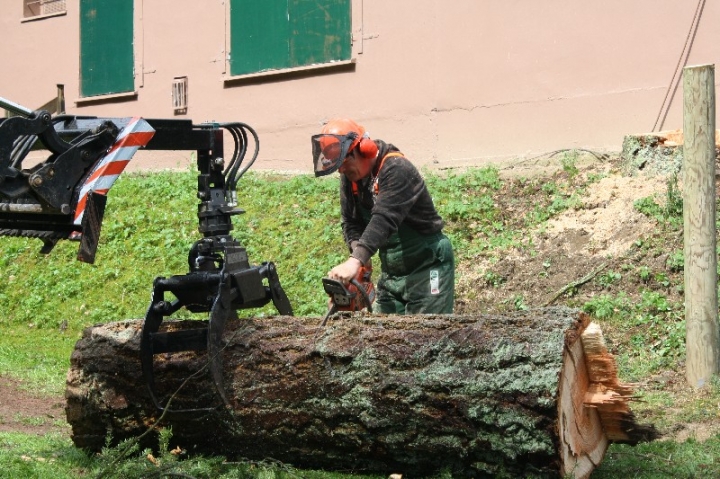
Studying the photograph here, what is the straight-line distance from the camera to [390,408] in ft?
14.3

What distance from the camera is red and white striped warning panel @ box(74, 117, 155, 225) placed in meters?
4.41

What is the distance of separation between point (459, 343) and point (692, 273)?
292 centimetres

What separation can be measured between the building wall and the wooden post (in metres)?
3.47

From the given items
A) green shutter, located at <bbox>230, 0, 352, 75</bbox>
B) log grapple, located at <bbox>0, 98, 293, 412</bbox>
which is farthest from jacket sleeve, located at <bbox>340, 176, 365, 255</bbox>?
green shutter, located at <bbox>230, 0, 352, 75</bbox>

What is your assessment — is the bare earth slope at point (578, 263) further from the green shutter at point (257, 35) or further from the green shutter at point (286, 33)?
the green shutter at point (257, 35)

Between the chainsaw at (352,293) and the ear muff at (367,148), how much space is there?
706mm

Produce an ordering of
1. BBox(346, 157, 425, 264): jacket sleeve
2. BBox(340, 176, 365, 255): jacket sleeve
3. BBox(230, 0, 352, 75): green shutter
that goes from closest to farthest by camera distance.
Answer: BBox(346, 157, 425, 264): jacket sleeve
BBox(340, 176, 365, 255): jacket sleeve
BBox(230, 0, 352, 75): green shutter

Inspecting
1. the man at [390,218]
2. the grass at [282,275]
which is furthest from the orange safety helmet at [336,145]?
the grass at [282,275]

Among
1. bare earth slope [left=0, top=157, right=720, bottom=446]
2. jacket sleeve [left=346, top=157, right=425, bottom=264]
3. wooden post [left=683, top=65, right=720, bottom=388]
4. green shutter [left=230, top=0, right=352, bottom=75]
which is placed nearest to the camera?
jacket sleeve [left=346, top=157, right=425, bottom=264]

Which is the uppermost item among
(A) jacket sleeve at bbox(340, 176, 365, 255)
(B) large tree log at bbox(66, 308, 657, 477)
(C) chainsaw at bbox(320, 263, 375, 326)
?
(A) jacket sleeve at bbox(340, 176, 365, 255)

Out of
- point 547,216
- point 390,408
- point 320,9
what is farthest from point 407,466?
point 320,9

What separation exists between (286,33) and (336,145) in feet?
25.9

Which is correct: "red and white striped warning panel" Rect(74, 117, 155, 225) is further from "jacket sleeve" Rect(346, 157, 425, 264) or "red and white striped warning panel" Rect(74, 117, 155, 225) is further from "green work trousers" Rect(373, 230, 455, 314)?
"green work trousers" Rect(373, 230, 455, 314)

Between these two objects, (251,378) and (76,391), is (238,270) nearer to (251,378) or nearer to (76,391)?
(251,378)
